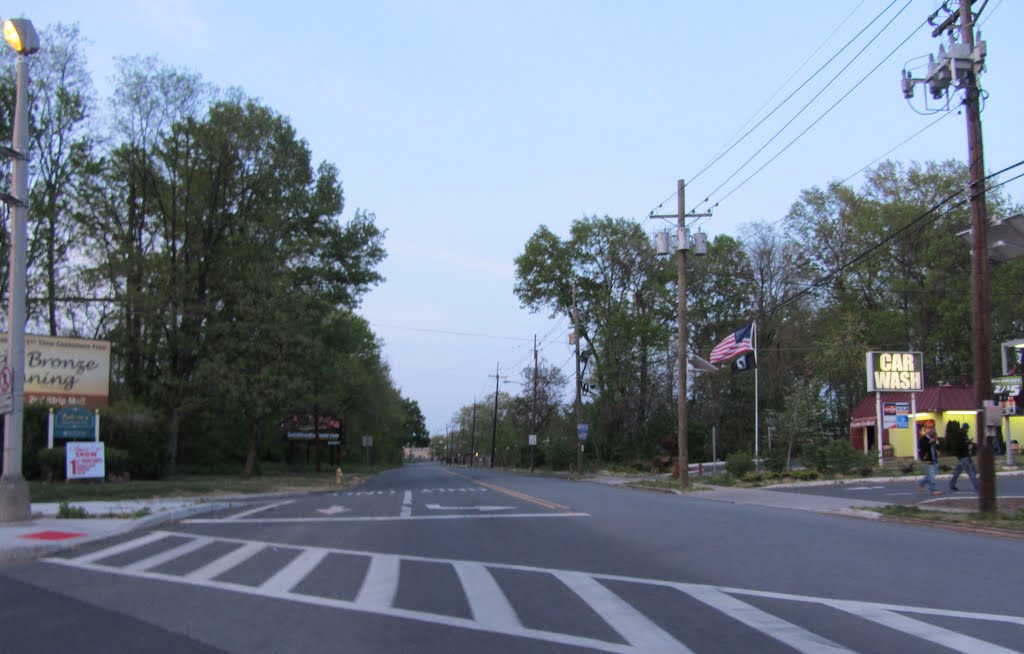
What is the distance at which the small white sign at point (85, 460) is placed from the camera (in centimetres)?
2314

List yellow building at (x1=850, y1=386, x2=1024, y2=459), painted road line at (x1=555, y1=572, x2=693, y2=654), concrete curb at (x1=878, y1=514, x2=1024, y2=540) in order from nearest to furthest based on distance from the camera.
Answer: painted road line at (x1=555, y1=572, x2=693, y2=654) < concrete curb at (x1=878, y1=514, x2=1024, y2=540) < yellow building at (x1=850, y1=386, x2=1024, y2=459)

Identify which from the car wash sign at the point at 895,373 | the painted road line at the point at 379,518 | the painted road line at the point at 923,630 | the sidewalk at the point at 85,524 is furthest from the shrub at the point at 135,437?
the car wash sign at the point at 895,373

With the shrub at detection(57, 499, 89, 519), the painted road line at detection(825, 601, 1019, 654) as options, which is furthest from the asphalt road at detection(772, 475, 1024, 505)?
the shrub at detection(57, 499, 89, 519)

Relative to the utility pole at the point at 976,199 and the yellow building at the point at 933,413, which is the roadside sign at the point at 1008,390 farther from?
the yellow building at the point at 933,413

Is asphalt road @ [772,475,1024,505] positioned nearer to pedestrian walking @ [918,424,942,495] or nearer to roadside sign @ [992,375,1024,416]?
pedestrian walking @ [918,424,942,495]

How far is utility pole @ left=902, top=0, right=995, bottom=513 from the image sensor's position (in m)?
16.1

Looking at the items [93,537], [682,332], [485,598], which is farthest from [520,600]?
[682,332]

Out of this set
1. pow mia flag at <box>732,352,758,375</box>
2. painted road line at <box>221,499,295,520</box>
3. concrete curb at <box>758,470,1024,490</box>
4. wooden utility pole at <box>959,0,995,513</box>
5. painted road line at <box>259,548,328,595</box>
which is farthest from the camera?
pow mia flag at <box>732,352,758,375</box>

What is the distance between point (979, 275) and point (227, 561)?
46.3ft

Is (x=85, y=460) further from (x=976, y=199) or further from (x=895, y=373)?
(x=895, y=373)

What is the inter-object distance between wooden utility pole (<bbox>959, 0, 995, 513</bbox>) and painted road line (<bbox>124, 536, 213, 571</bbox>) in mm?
13791

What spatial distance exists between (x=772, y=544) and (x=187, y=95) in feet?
113

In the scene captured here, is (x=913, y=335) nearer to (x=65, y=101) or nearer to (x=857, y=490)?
(x=857, y=490)

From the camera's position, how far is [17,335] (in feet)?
48.0
